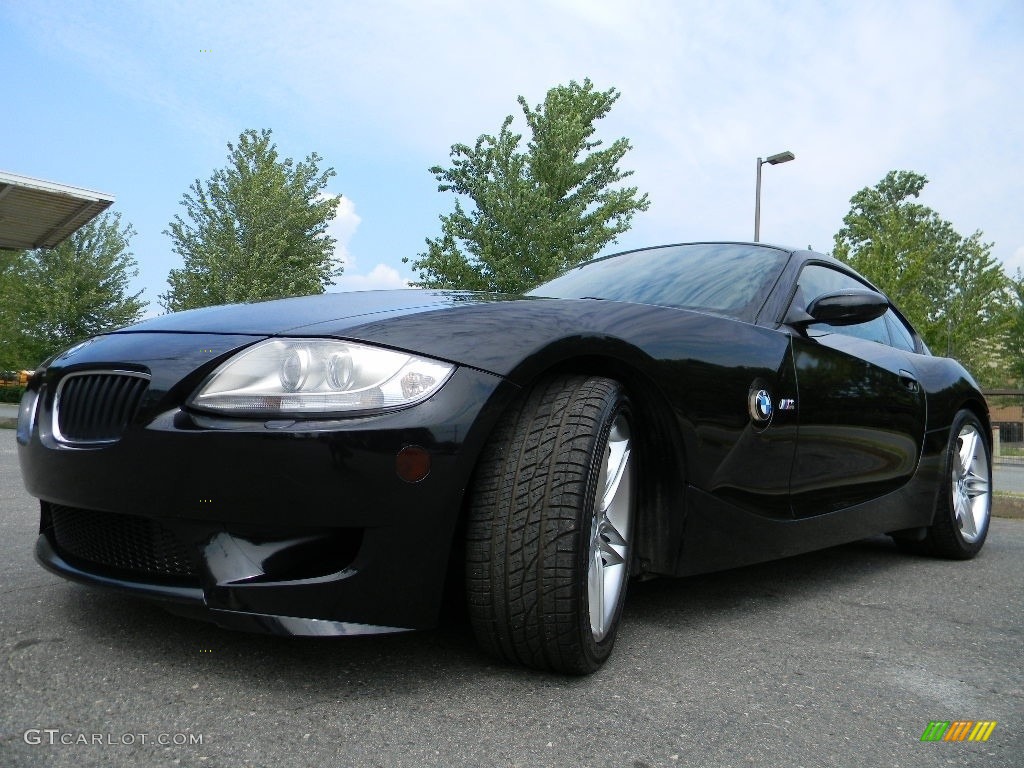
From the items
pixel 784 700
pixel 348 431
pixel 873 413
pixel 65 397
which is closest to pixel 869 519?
pixel 873 413

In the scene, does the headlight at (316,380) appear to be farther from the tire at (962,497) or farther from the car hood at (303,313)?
the tire at (962,497)

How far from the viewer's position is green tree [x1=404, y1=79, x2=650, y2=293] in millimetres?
15203

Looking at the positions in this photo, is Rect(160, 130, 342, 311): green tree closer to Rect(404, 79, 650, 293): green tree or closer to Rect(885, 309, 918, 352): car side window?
Rect(404, 79, 650, 293): green tree

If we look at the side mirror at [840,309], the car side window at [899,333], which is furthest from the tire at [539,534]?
the car side window at [899,333]

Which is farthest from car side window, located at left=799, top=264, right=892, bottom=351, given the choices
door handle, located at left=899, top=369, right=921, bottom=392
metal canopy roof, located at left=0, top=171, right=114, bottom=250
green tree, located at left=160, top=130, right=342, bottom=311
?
green tree, located at left=160, top=130, right=342, bottom=311

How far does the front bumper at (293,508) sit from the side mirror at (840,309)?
58.6 inches

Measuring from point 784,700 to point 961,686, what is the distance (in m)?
0.50

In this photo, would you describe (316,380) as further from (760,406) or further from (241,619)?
(760,406)

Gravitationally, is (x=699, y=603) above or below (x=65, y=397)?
below

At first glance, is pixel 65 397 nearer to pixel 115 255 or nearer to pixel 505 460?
pixel 505 460

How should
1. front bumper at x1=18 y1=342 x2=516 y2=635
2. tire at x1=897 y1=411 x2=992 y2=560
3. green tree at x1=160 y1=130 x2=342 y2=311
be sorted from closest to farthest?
front bumper at x1=18 y1=342 x2=516 y2=635, tire at x1=897 y1=411 x2=992 y2=560, green tree at x1=160 y1=130 x2=342 y2=311

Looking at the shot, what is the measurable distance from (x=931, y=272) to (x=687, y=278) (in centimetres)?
3130

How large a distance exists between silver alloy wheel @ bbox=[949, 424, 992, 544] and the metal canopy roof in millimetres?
11034

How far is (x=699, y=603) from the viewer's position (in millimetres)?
2668
